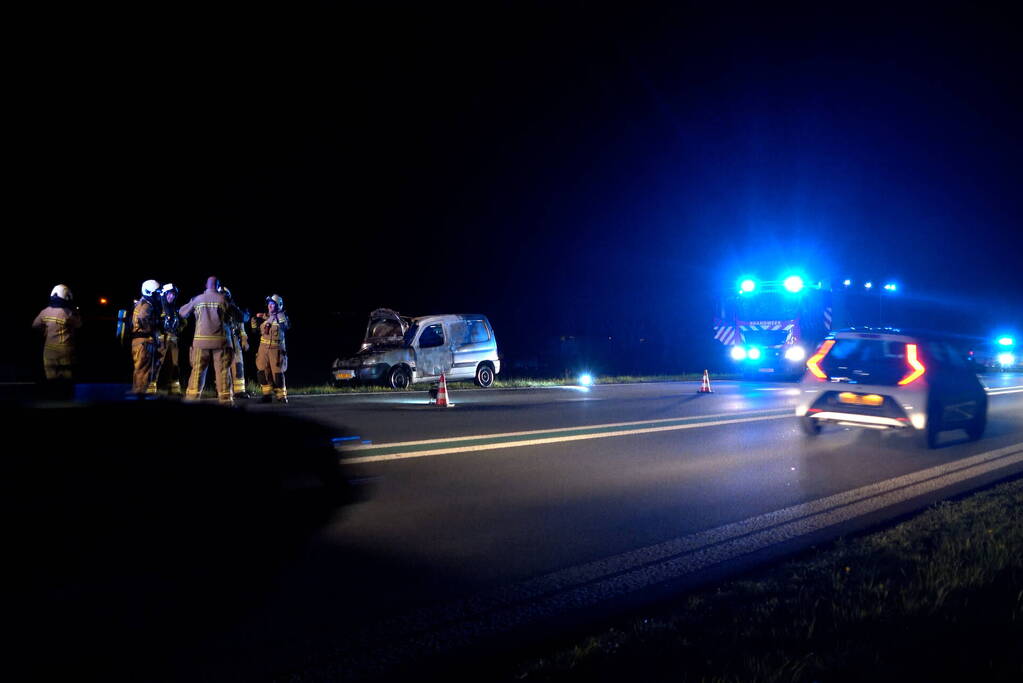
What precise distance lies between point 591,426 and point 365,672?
333 inches

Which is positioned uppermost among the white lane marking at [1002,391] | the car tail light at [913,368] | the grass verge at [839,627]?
the car tail light at [913,368]

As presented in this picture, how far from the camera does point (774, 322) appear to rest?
→ 24.5 metres

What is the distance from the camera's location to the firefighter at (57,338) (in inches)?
467

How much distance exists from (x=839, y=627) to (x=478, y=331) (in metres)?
17.6

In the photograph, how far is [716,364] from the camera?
35.6m

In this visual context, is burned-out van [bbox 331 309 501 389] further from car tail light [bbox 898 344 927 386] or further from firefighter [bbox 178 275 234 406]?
car tail light [bbox 898 344 927 386]

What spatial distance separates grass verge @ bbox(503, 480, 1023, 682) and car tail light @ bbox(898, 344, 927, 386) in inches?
199

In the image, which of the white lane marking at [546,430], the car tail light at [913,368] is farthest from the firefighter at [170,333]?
the car tail light at [913,368]

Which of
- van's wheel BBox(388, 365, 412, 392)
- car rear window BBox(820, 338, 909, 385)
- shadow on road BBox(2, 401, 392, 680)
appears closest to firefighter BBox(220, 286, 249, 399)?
van's wheel BBox(388, 365, 412, 392)

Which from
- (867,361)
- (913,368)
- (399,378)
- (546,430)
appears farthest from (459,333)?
(913,368)

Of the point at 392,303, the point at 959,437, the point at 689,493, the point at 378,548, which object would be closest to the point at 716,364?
the point at 392,303

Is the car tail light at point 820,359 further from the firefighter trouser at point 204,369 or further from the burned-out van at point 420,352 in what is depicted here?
the burned-out van at point 420,352

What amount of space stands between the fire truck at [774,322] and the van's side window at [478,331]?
8.33m

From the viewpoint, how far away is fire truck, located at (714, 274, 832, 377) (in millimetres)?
24188
